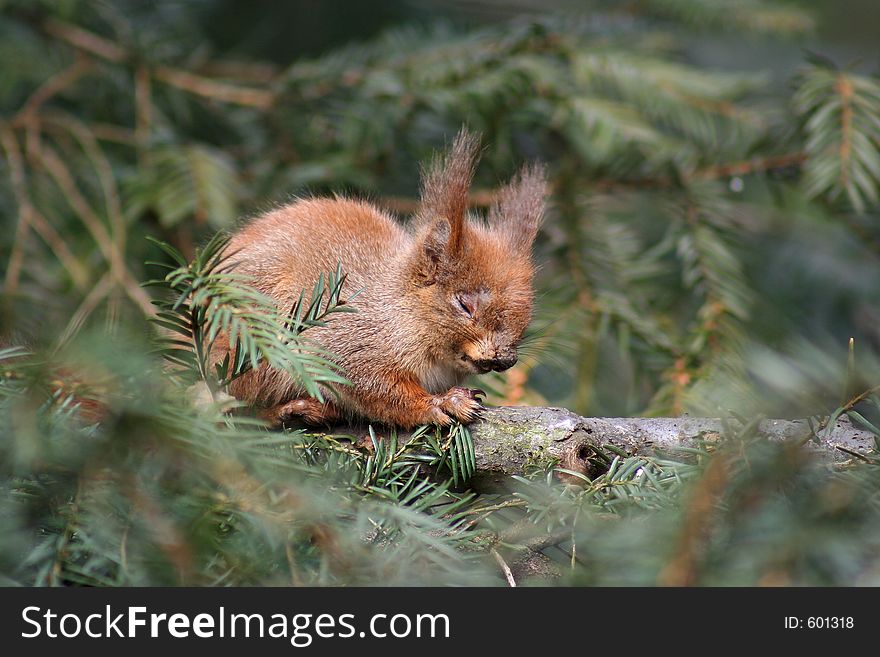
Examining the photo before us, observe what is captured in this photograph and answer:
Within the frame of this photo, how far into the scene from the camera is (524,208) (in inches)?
68.6

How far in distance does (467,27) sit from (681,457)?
203cm

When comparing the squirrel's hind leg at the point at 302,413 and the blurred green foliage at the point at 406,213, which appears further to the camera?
the squirrel's hind leg at the point at 302,413

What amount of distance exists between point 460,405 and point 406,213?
3.43ft

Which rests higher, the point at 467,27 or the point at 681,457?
the point at 467,27

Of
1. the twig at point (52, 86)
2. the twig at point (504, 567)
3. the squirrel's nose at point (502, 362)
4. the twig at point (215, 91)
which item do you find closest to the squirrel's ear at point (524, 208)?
the squirrel's nose at point (502, 362)

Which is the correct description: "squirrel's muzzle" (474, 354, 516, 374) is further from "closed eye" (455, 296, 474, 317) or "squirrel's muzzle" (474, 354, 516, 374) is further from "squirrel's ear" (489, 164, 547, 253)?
"squirrel's ear" (489, 164, 547, 253)

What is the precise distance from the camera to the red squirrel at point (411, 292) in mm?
1539

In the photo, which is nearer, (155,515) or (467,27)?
(155,515)

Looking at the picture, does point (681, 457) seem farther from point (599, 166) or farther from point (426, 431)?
point (599, 166)

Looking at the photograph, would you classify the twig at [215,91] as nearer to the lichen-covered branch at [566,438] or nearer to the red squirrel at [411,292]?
the red squirrel at [411,292]

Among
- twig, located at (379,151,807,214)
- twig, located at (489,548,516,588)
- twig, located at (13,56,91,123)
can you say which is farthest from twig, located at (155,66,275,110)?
twig, located at (489,548,516,588)
